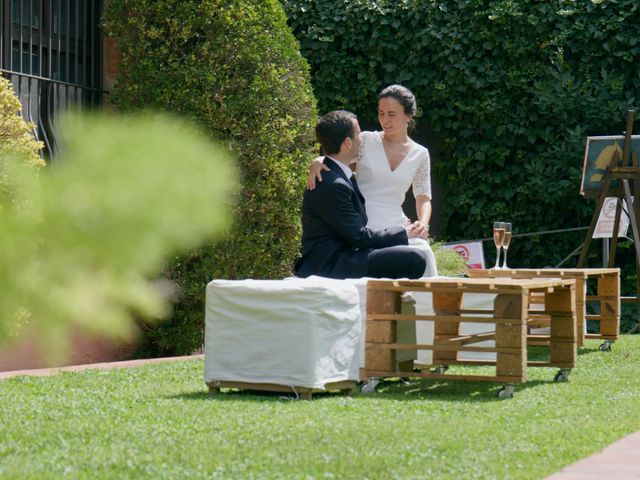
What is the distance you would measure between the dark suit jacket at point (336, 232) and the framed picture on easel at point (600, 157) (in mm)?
4291

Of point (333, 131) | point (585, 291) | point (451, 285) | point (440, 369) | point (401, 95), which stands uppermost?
point (401, 95)

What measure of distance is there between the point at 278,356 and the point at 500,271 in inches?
110

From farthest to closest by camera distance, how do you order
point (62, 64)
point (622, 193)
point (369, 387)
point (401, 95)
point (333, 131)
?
point (622, 193) < point (62, 64) < point (401, 95) < point (333, 131) < point (369, 387)

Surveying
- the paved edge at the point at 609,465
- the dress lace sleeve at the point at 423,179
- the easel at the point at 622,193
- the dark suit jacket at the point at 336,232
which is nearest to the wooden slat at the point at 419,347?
the dark suit jacket at the point at 336,232

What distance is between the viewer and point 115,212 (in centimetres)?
70

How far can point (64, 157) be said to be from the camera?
2.43 feet

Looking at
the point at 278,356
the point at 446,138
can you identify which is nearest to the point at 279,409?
the point at 278,356

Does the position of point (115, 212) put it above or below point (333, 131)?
below

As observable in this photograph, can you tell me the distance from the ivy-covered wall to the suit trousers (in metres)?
5.28

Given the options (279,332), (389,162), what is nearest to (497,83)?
(389,162)

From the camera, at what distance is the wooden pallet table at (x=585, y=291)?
6.74 metres

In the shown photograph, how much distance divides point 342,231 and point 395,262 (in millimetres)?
378

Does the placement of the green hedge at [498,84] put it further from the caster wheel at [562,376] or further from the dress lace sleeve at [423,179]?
the caster wheel at [562,376]

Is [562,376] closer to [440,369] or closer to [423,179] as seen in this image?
[440,369]
